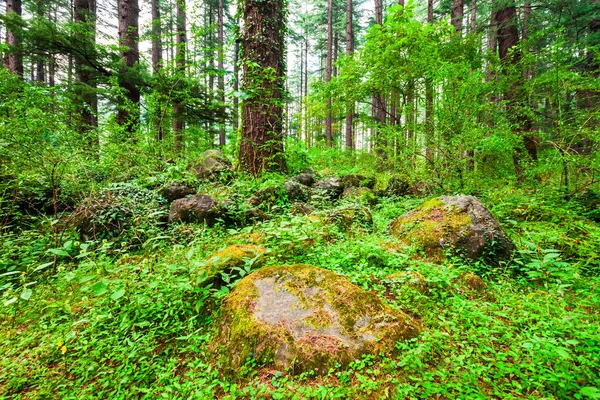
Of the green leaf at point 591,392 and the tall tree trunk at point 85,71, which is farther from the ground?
the tall tree trunk at point 85,71

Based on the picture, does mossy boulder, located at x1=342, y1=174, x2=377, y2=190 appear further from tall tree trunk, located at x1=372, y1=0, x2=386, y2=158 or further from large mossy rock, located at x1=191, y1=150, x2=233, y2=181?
large mossy rock, located at x1=191, y1=150, x2=233, y2=181

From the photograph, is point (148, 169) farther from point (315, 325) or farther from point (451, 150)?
point (451, 150)

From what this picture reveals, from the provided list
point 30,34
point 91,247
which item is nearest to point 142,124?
point 30,34

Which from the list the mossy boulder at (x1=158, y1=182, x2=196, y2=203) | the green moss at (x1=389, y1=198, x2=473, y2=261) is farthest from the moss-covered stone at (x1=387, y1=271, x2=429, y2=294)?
the mossy boulder at (x1=158, y1=182, x2=196, y2=203)

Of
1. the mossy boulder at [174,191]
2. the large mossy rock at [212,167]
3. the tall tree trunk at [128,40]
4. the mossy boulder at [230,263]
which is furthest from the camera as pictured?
the tall tree trunk at [128,40]

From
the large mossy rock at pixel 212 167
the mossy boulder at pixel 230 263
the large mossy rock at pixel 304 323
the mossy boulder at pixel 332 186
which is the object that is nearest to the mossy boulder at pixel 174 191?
the large mossy rock at pixel 212 167

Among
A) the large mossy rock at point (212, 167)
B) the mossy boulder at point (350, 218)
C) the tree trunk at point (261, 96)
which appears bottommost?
the mossy boulder at point (350, 218)

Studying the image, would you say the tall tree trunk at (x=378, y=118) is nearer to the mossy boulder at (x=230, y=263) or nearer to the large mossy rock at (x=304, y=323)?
the mossy boulder at (x=230, y=263)

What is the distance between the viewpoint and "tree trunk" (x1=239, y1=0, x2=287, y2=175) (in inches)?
225

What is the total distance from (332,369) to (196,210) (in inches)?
125

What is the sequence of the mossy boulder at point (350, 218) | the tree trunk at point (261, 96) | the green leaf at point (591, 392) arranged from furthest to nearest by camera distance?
1. the tree trunk at point (261, 96)
2. the mossy boulder at point (350, 218)
3. the green leaf at point (591, 392)

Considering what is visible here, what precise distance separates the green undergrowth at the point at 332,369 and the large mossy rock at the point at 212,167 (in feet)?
8.03

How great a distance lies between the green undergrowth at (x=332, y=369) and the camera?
149 cm

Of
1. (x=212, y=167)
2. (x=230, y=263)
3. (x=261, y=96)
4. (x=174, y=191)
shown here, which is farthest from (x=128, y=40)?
(x=230, y=263)
